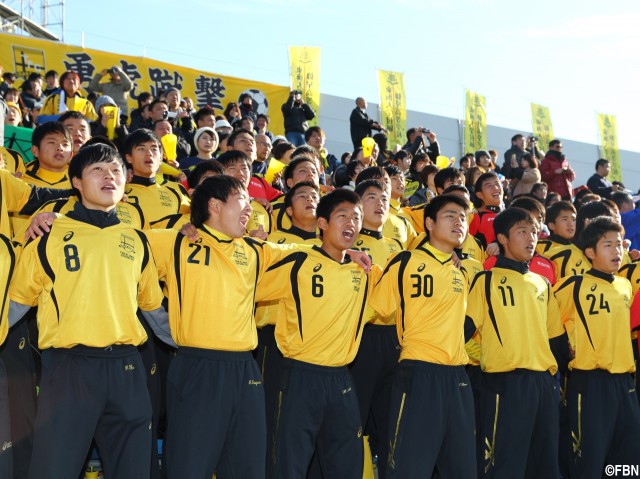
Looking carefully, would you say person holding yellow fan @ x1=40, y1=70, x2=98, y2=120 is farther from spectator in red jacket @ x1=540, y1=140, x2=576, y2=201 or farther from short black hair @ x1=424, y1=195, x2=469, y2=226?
spectator in red jacket @ x1=540, y1=140, x2=576, y2=201

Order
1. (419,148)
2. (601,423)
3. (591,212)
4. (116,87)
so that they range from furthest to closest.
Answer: (419,148) → (116,87) → (591,212) → (601,423)

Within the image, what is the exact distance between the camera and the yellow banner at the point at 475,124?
801 inches

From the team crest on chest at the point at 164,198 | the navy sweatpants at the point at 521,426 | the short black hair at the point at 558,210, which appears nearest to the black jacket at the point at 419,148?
the short black hair at the point at 558,210

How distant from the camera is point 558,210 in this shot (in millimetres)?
6852

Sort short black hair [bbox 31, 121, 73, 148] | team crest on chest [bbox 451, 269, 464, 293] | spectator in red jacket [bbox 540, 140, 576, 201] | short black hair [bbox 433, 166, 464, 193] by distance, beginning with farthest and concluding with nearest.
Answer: spectator in red jacket [bbox 540, 140, 576, 201] < short black hair [bbox 433, 166, 464, 193] < short black hair [bbox 31, 121, 73, 148] < team crest on chest [bbox 451, 269, 464, 293]

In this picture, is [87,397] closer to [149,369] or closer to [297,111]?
[149,369]

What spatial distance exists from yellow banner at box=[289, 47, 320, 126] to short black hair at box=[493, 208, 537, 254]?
12404 mm

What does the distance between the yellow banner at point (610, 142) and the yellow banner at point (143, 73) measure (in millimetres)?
11400

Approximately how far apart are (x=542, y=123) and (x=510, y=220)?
17832 millimetres

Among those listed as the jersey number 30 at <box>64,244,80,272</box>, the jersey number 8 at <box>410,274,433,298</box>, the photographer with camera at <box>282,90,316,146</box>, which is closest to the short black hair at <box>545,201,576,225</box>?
the jersey number 8 at <box>410,274,433,298</box>

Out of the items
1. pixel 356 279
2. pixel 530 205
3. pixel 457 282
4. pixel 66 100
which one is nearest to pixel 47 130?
pixel 356 279

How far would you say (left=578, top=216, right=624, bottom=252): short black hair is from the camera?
593 cm

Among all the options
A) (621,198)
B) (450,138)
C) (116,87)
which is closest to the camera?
(621,198)

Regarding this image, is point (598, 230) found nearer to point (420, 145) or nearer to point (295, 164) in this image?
point (295, 164)
